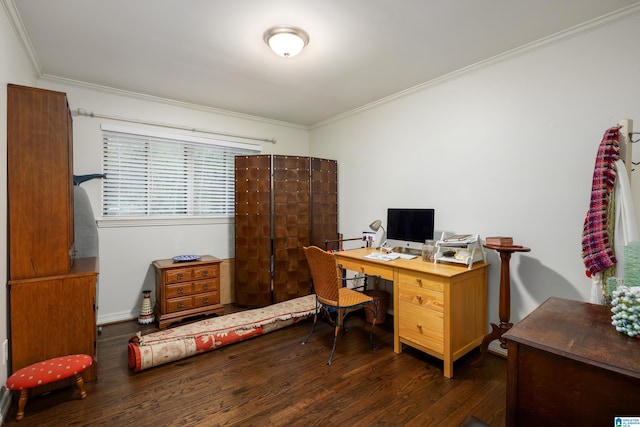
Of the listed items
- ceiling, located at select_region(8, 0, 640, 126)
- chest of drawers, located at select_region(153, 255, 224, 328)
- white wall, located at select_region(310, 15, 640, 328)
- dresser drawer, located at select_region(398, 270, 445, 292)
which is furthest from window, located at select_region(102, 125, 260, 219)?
dresser drawer, located at select_region(398, 270, 445, 292)

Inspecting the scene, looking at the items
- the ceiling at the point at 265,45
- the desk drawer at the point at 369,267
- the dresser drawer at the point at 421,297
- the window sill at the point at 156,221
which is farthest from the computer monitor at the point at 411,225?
the window sill at the point at 156,221

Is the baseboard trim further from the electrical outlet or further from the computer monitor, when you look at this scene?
the computer monitor

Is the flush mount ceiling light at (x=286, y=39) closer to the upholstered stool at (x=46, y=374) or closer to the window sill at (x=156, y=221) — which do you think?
the window sill at (x=156, y=221)

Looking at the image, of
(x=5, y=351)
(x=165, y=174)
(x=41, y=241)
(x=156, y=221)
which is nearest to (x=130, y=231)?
(x=156, y=221)

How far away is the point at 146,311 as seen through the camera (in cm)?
340

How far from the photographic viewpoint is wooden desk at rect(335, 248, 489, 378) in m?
2.29

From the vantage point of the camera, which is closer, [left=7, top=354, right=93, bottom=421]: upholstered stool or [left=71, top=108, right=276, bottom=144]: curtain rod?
[left=7, top=354, right=93, bottom=421]: upholstered stool

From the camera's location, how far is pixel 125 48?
2.49 m

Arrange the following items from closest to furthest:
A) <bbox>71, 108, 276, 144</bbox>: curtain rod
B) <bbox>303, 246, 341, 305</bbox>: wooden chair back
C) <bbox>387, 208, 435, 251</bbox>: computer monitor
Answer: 1. <bbox>303, 246, 341, 305</bbox>: wooden chair back
2. <bbox>387, 208, 435, 251</bbox>: computer monitor
3. <bbox>71, 108, 276, 144</bbox>: curtain rod

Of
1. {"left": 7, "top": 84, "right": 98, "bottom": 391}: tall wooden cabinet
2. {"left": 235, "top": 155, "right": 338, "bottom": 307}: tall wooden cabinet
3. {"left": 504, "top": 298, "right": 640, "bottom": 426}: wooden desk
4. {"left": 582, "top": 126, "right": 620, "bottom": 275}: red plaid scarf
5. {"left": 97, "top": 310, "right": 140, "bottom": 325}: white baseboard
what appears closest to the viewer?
{"left": 504, "top": 298, "right": 640, "bottom": 426}: wooden desk

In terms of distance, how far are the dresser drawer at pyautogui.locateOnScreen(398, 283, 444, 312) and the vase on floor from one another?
277 centimetres

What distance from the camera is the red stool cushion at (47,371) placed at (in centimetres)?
180

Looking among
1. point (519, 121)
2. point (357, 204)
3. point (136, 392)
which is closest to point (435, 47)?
point (519, 121)

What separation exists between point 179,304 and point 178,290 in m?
0.15
